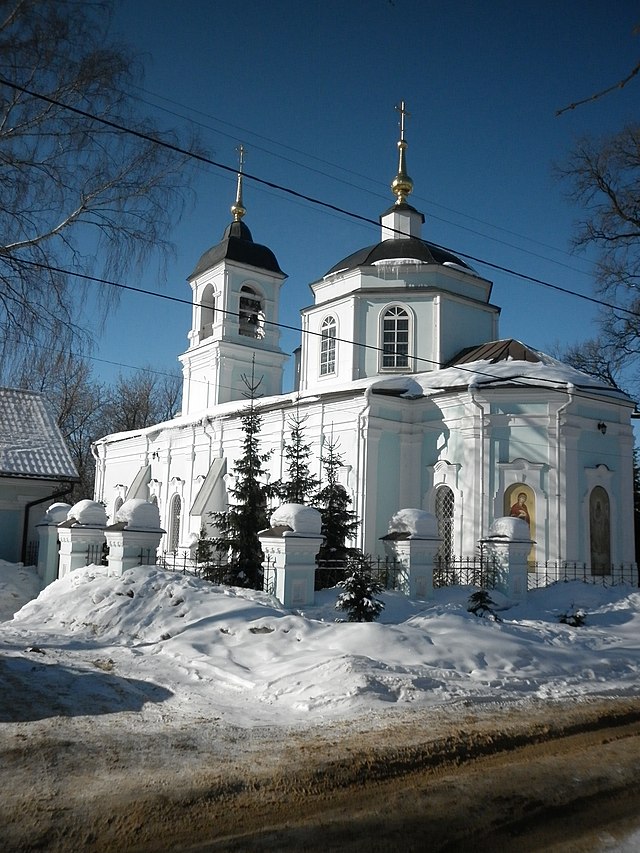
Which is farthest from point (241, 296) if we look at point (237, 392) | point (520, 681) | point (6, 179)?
point (520, 681)

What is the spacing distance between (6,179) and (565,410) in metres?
12.9

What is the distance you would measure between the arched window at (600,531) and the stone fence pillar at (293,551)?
339 inches

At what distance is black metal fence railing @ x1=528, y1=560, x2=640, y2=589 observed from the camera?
16500mm

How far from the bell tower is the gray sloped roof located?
30.5 feet

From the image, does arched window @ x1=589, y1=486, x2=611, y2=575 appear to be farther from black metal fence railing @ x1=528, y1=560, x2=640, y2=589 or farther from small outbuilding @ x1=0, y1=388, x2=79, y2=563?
small outbuilding @ x1=0, y1=388, x2=79, y2=563

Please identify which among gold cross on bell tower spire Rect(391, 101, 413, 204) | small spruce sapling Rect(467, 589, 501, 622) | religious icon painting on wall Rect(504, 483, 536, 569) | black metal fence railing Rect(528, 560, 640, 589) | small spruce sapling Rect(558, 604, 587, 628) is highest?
gold cross on bell tower spire Rect(391, 101, 413, 204)

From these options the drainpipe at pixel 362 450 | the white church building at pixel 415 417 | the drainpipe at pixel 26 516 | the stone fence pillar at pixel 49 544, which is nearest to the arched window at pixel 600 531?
the white church building at pixel 415 417

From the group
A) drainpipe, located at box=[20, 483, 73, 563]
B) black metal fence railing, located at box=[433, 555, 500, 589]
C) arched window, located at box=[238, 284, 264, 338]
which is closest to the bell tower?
arched window, located at box=[238, 284, 264, 338]

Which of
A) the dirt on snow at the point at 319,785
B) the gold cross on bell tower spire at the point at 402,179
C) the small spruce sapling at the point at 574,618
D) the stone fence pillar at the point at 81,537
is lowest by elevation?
the dirt on snow at the point at 319,785

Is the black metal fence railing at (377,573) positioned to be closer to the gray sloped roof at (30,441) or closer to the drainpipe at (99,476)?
the gray sloped roof at (30,441)

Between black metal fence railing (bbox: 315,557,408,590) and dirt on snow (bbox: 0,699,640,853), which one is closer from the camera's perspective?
dirt on snow (bbox: 0,699,640,853)

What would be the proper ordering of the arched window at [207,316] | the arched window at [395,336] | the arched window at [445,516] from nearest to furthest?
1. the arched window at [445,516]
2. the arched window at [395,336]
3. the arched window at [207,316]

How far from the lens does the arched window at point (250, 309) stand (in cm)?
2848

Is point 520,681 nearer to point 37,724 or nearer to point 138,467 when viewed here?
point 37,724
